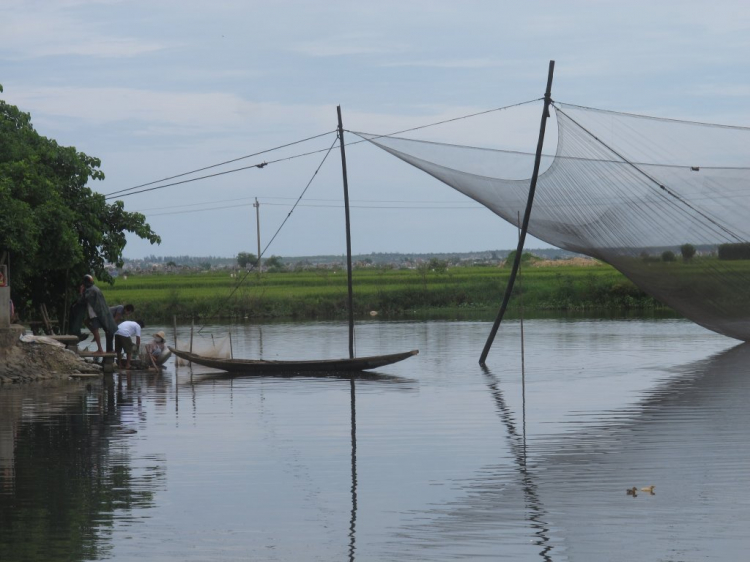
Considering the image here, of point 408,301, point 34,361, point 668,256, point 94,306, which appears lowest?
point 34,361

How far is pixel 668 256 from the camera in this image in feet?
46.6

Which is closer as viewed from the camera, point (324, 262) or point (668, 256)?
point (668, 256)

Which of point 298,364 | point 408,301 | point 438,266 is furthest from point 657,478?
point 438,266

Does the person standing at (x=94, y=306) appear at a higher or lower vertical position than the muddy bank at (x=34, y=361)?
higher

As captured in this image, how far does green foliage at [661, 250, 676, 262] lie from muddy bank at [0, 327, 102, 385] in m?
8.39

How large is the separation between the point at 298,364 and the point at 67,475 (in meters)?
7.42

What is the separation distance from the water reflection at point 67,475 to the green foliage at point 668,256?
6.94 m

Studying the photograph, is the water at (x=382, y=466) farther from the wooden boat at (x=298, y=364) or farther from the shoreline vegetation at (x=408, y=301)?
the shoreline vegetation at (x=408, y=301)

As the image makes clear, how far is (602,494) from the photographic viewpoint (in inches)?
288

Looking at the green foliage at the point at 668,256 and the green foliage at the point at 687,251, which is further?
the green foliage at the point at 668,256

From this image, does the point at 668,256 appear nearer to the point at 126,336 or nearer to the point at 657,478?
→ the point at 657,478

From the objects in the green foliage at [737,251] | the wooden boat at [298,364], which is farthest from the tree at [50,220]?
the green foliage at [737,251]

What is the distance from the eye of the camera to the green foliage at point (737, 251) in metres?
13.8

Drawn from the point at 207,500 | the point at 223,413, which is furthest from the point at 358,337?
the point at 207,500
